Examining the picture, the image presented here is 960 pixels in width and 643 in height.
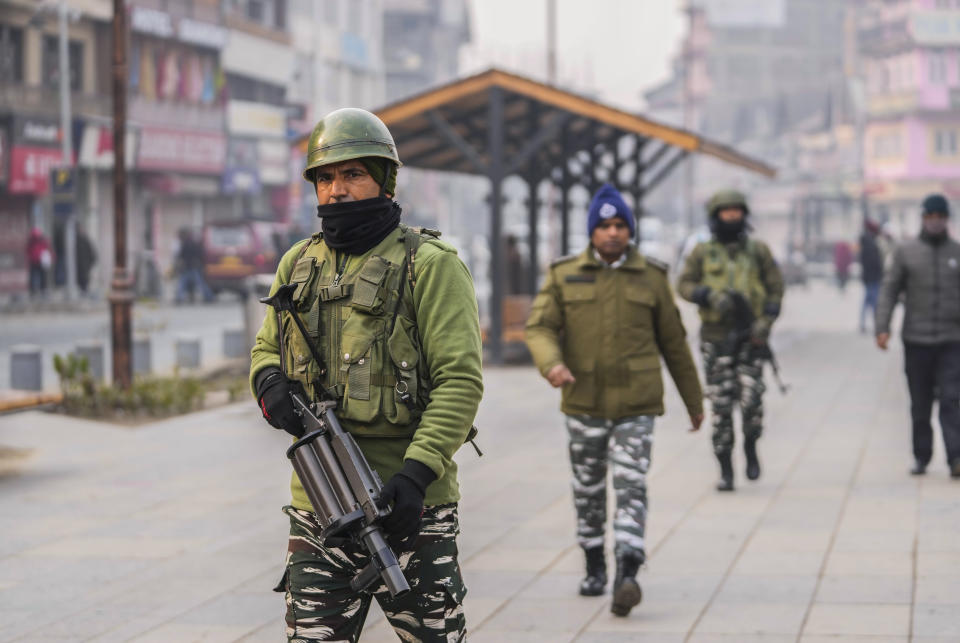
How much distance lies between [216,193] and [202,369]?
33.7 m

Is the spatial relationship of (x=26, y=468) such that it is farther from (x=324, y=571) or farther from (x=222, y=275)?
(x=222, y=275)

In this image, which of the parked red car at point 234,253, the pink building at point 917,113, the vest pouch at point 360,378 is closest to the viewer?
the vest pouch at point 360,378

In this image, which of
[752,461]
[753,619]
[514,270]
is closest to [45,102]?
[514,270]

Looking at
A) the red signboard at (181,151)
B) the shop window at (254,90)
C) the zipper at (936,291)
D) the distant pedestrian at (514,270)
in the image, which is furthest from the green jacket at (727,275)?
the shop window at (254,90)

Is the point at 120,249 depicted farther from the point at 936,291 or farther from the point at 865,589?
the point at 865,589

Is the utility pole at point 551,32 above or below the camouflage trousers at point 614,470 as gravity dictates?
above

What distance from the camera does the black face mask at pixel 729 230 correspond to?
31.2 ft

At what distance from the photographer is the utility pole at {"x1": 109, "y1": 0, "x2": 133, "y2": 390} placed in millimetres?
13797

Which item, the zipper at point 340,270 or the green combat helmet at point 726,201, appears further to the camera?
the green combat helmet at point 726,201

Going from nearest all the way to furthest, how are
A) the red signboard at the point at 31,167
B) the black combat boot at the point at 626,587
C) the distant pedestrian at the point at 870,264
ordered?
1. the black combat boot at the point at 626,587
2. the distant pedestrian at the point at 870,264
3. the red signboard at the point at 31,167

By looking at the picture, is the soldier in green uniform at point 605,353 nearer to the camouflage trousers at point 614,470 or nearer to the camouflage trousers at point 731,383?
the camouflage trousers at point 614,470

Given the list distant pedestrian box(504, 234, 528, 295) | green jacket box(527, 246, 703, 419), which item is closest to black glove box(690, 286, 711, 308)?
green jacket box(527, 246, 703, 419)

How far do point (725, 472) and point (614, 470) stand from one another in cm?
305

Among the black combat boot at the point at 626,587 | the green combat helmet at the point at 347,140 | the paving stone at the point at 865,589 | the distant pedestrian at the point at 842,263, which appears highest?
the green combat helmet at the point at 347,140
